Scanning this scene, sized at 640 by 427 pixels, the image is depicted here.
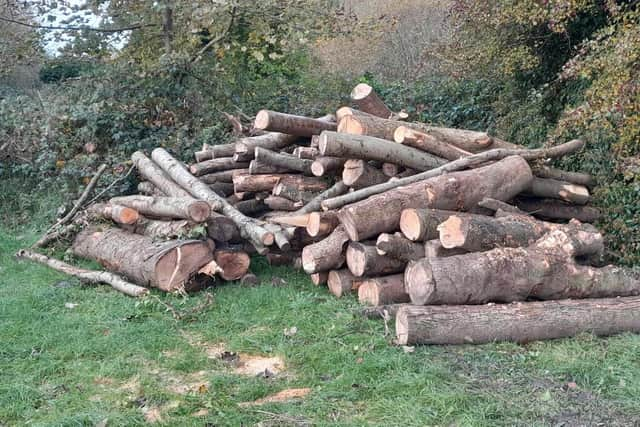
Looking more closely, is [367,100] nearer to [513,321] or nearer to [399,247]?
[399,247]

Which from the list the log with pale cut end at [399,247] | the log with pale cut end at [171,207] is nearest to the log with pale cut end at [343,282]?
the log with pale cut end at [399,247]

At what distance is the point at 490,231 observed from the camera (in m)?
5.52

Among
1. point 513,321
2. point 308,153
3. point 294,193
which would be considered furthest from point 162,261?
point 513,321

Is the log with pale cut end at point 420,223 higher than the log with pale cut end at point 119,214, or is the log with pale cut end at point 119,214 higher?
the log with pale cut end at point 420,223

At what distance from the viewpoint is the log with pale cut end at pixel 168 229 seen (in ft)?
20.7

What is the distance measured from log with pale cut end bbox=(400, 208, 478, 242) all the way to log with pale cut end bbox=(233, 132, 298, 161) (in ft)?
8.99

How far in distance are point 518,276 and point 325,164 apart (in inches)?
105

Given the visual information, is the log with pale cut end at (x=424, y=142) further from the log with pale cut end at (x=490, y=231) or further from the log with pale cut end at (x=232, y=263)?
the log with pale cut end at (x=232, y=263)

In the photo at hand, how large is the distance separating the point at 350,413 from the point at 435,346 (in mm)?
1146

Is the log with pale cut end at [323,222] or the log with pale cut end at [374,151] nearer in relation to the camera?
the log with pale cut end at [323,222]

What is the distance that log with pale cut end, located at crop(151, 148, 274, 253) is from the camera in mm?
6493

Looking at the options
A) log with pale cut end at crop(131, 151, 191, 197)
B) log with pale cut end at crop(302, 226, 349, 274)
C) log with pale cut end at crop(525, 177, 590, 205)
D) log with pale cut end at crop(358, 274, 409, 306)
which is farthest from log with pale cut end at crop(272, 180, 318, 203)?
log with pale cut end at crop(525, 177, 590, 205)

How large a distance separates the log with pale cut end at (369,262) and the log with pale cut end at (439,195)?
4.9 inches

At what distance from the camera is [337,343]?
4812 mm
